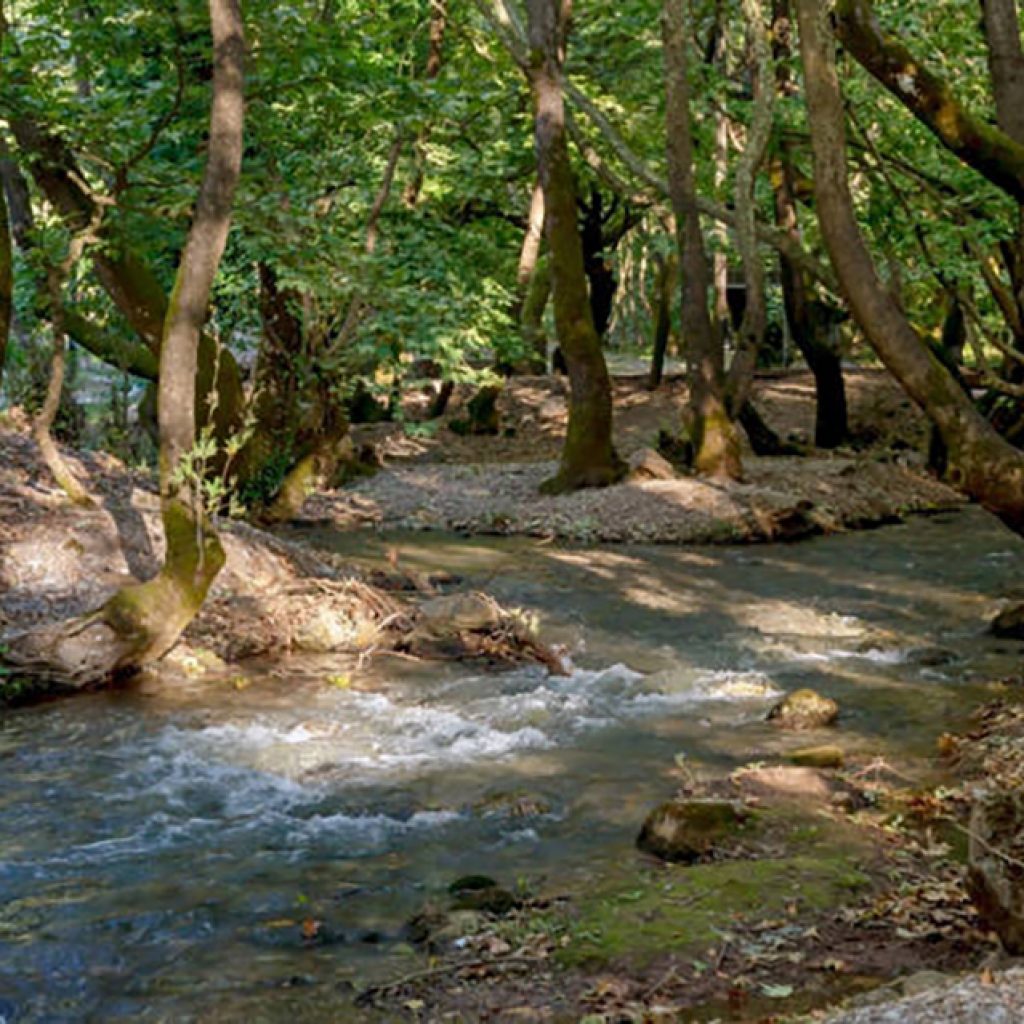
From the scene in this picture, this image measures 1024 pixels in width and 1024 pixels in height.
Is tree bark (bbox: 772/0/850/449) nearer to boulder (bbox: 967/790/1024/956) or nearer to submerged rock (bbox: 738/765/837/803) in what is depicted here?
submerged rock (bbox: 738/765/837/803)

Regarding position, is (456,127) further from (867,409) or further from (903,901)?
(903,901)

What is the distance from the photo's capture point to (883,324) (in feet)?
30.2

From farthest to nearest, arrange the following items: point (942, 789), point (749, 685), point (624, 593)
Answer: point (624, 593) → point (749, 685) → point (942, 789)

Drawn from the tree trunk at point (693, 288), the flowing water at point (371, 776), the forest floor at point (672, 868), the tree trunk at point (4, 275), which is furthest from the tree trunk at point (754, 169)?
the tree trunk at point (4, 275)

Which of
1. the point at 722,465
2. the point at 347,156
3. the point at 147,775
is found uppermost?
the point at 347,156

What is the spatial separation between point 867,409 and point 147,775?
23.1m

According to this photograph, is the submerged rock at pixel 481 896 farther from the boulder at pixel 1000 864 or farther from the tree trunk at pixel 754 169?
the tree trunk at pixel 754 169

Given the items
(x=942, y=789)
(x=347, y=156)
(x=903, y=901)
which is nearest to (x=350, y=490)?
(x=347, y=156)

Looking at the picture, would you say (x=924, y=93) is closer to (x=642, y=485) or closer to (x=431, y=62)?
(x=642, y=485)

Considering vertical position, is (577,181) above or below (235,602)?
above

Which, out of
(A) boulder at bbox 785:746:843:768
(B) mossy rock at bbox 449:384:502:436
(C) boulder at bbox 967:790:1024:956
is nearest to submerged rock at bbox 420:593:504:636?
(A) boulder at bbox 785:746:843:768

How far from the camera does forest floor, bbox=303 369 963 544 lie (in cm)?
1869

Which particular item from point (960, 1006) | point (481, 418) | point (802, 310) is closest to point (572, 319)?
point (802, 310)

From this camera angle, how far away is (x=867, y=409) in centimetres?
2864
